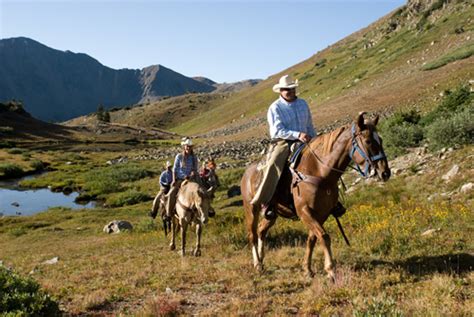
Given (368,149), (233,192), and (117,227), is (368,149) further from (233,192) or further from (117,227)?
(233,192)

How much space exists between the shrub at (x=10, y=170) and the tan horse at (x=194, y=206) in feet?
161

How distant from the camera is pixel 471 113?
16453 millimetres

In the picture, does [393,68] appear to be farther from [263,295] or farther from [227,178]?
[263,295]

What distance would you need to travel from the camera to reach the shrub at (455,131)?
16.1m

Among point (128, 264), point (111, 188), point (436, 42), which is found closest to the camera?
point (128, 264)

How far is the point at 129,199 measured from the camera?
34.5 m

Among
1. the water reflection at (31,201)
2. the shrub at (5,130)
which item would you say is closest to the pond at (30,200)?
the water reflection at (31,201)

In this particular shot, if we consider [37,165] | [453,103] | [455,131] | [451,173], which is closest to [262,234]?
[451,173]

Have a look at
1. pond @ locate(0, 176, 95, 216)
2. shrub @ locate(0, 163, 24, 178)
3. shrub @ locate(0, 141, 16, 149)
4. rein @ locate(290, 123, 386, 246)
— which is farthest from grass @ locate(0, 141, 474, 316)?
shrub @ locate(0, 141, 16, 149)

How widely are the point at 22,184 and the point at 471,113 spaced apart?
47.8 m

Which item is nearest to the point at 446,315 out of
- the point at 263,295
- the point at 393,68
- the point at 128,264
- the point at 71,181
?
the point at 263,295

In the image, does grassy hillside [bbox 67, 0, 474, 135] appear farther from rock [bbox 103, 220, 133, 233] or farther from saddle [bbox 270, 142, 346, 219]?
saddle [bbox 270, 142, 346, 219]

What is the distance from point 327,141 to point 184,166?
692cm

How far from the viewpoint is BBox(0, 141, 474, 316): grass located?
6375mm
